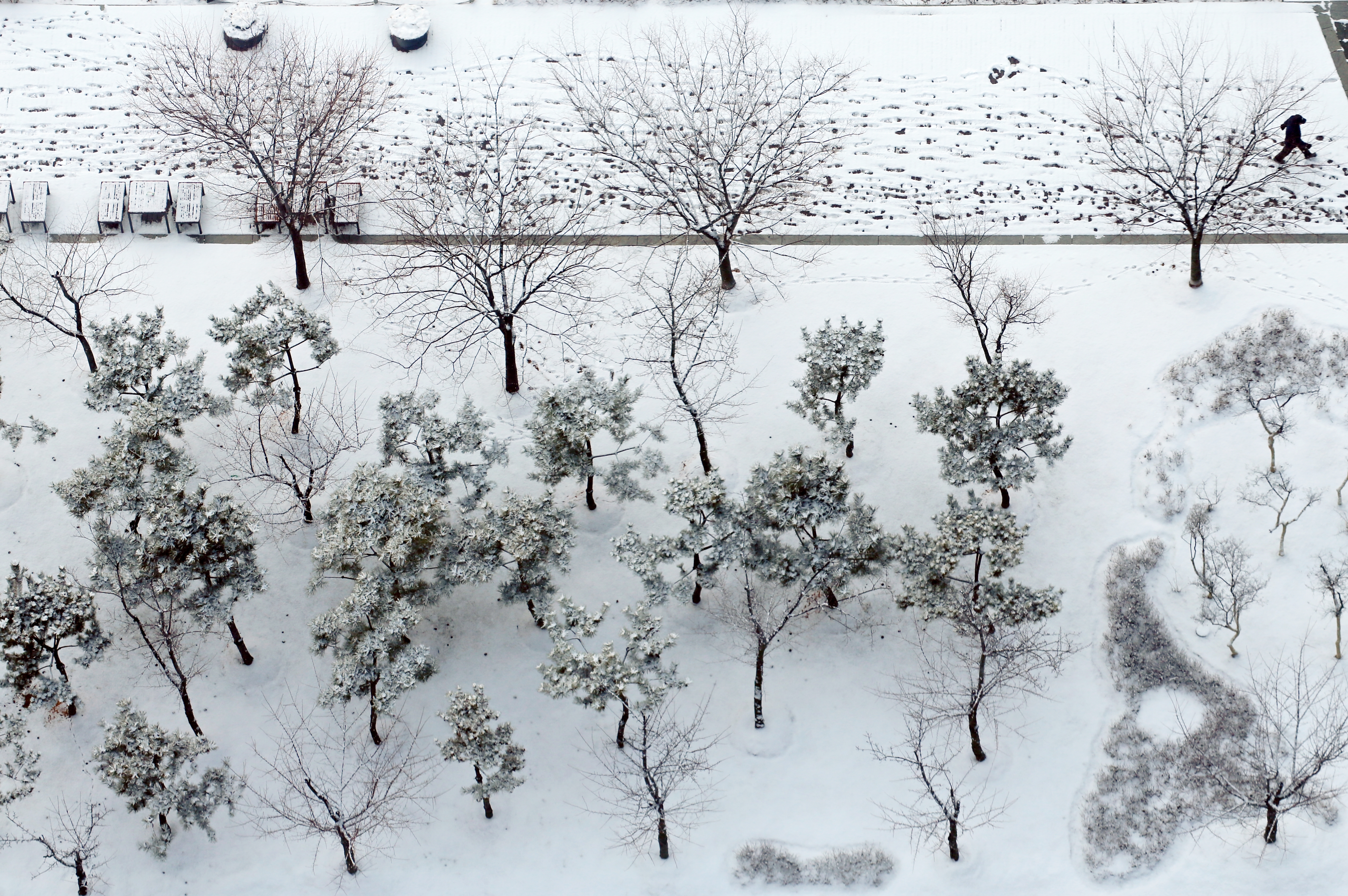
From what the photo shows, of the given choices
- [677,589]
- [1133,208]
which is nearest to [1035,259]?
[1133,208]

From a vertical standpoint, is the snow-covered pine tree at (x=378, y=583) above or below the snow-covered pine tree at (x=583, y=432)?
below

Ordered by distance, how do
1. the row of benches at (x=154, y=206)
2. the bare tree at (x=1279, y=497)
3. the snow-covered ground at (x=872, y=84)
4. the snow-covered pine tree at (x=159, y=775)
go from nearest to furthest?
the snow-covered pine tree at (x=159, y=775)
the bare tree at (x=1279, y=497)
the row of benches at (x=154, y=206)
the snow-covered ground at (x=872, y=84)

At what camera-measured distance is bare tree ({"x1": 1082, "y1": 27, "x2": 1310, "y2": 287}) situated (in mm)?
33625

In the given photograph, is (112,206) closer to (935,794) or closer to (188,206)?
(188,206)

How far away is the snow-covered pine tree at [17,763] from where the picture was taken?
84.2ft

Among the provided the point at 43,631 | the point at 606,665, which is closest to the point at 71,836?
the point at 43,631

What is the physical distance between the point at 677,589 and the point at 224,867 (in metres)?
11.7

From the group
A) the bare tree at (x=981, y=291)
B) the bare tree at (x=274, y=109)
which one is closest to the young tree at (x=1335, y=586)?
the bare tree at (x=981, y=291)

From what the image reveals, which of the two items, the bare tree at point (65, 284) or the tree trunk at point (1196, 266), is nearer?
the tree trunk at point (1196, 266)

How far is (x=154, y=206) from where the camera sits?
1390 inches

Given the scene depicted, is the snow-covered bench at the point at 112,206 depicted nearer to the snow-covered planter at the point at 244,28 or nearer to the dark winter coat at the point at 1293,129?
the snow-covered planter at the point at 244,28

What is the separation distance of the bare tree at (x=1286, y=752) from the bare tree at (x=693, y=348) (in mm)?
13438

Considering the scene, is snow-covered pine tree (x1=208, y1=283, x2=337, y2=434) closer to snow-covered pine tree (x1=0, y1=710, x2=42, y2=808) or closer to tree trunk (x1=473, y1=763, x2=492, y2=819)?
snow-covered pine tree (x1=0, y1=710, x2=42, y2=808)

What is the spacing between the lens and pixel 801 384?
29906 millimetres
